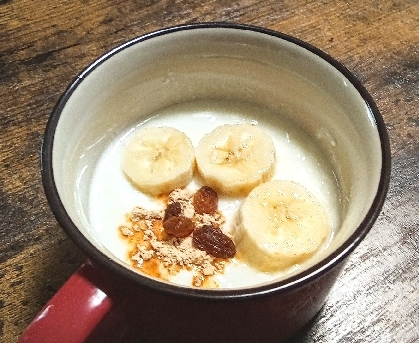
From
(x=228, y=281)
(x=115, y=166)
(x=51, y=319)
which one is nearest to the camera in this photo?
(x=51, y=319)

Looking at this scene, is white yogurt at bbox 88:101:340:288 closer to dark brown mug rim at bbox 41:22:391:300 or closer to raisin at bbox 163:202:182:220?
raisin at bbox 163:202:182:220

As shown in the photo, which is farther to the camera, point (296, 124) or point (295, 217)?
point (296, 124)

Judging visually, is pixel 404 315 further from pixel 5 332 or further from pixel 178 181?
pixel 5 332

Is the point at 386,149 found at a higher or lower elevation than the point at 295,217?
higher

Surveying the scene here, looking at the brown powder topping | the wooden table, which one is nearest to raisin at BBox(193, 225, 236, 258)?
the brown powder topping

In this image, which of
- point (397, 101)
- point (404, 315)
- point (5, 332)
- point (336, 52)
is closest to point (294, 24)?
point (336, 52)

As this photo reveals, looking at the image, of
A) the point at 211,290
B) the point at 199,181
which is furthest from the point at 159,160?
the point at 211,290
